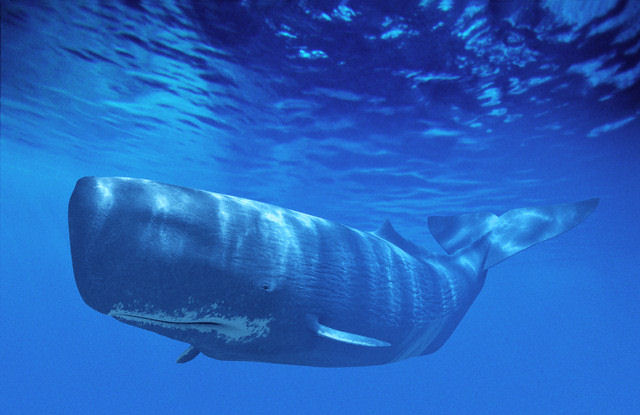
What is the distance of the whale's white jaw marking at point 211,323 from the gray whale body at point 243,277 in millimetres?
11

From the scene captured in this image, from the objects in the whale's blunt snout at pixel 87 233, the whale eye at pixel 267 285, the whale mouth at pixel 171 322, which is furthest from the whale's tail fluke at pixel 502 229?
the whale's blunt snout at pixel 87 233

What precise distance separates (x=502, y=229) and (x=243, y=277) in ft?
21.7

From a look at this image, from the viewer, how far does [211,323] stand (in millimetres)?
3139

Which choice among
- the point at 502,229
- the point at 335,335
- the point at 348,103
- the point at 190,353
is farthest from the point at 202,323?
the point at 348,103

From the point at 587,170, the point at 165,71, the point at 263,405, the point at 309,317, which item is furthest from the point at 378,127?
the point at 263,405

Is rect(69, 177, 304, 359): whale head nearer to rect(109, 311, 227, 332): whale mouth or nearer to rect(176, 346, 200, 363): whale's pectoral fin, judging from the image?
rect(109, 311, 227, 332): whale mouth

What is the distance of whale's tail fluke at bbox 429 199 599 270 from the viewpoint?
746 cm

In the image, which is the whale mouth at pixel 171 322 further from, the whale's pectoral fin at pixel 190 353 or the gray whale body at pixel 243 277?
the whale's pectoral fin at pixel 190 353

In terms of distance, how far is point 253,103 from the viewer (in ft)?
40.9

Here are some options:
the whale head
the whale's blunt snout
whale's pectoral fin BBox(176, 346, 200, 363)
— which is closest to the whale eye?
the whale head

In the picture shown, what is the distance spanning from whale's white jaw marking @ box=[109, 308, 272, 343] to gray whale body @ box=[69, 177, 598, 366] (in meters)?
0.01

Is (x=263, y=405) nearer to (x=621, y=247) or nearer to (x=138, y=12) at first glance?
(x=621, y=247)

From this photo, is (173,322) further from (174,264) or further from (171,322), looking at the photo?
(174,264)

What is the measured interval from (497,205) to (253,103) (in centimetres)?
1411
